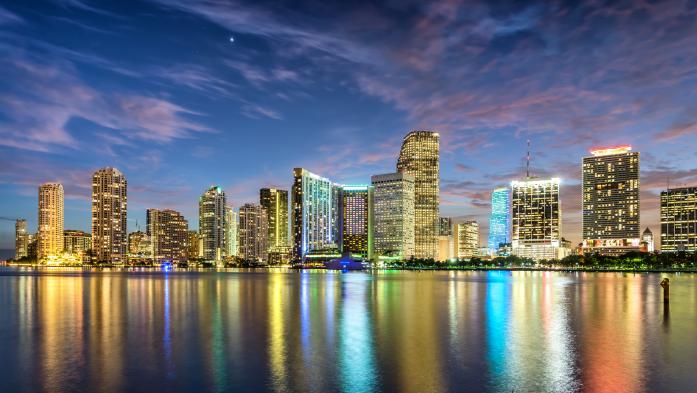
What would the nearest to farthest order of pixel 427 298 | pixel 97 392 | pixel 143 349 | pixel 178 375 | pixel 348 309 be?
pixel 97 392
pixel 178 375
pixel 143 349
pixel 348 309
pixel 427 298

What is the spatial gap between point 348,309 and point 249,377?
3752 cm

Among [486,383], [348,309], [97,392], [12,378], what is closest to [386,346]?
[486,383]

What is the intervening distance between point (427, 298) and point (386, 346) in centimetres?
4628

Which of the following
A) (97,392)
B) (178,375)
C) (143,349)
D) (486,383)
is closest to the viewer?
(97,392)

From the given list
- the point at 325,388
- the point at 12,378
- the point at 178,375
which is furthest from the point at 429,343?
the point at 12,378

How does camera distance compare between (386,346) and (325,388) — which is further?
(386,346)

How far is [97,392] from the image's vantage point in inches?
1077

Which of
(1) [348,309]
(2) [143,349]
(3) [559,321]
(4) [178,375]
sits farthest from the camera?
(1) [348,309]

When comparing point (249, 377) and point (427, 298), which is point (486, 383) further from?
point (427, 298)

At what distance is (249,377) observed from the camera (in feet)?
99.3

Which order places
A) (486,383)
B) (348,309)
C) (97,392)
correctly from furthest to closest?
(348,309) → (486,383) → (97,392)

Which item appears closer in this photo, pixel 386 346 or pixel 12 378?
pixel 12 378

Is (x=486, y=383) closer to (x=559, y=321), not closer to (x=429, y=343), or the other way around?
(x=429, y=343)

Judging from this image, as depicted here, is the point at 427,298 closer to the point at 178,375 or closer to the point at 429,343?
the point at 429,343
